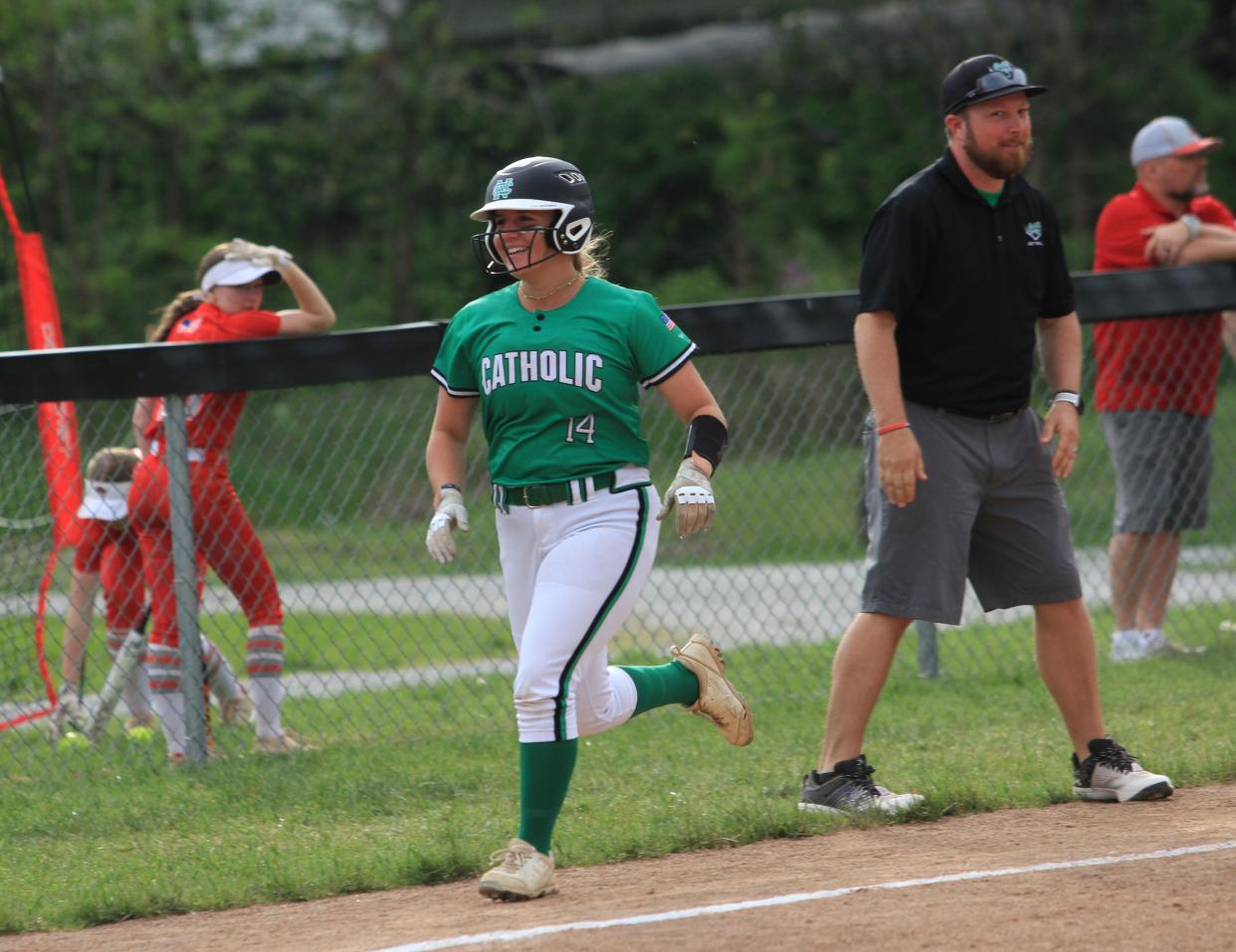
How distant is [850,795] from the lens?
5.35 metres

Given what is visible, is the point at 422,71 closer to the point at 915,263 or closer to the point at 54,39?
the point at 54,39

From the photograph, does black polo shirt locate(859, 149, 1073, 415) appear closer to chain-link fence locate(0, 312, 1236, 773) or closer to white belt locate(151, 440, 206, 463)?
chain-link fence locate(0, 312, 1236, 773)

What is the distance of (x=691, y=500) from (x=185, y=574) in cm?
280

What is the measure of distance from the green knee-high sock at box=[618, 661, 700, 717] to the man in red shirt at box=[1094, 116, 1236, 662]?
3553 mm

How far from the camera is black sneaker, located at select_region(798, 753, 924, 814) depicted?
5.34 metres

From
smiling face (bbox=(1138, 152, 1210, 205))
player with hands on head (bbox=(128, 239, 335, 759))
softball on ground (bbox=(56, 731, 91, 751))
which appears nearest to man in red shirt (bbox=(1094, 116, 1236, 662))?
smiling face (bbox=(1138, 152, 1210, 205))

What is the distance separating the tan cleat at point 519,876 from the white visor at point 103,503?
11.2ft

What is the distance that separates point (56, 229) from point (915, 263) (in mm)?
19202

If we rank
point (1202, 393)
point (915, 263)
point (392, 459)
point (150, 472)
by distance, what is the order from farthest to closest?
point (392, 459) < point (1202, 393) < point (150, 472) < point (915, 263)

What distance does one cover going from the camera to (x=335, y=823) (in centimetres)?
568

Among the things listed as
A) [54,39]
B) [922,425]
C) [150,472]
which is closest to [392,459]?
[150,472]

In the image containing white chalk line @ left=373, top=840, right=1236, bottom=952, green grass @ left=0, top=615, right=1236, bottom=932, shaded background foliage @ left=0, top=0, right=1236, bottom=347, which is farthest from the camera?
shaded background foliage @ left=0, top=0, right=1236, bottom=347

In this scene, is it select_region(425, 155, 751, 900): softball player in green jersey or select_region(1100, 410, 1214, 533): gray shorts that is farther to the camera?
select_region(1100, 410, 1214, 533): gray shorts

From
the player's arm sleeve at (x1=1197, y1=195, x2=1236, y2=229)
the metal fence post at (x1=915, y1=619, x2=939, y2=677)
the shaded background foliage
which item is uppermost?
the shaded background foliage
